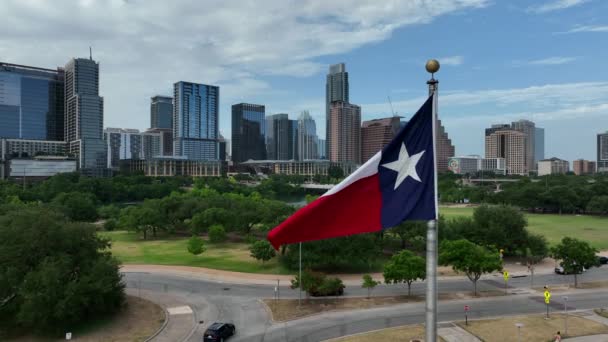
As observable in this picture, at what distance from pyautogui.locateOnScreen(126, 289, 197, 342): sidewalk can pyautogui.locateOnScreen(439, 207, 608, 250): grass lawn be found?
5447 centimetres

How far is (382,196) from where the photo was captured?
36.1 feet

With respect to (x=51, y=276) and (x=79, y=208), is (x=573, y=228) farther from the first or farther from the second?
(x=79, y=208)

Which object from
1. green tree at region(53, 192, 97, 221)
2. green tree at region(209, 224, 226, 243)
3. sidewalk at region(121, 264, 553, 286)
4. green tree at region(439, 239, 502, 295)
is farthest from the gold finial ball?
green tree at region(53, 192, 97, 221)

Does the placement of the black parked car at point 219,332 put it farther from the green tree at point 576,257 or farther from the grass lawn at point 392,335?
the green tree at point 576,257

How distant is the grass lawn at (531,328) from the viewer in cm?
2643

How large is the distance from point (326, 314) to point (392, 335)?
5.98 meters

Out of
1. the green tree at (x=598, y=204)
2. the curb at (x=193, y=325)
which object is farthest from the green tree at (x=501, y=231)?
the green tree at (x=598, y=204)

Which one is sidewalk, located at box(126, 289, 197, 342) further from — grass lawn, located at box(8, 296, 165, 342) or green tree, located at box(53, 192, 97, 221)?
green tree, located at box(53, 192, 97, 221)

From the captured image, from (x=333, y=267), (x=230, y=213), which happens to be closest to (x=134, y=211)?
(x=230, y=213)

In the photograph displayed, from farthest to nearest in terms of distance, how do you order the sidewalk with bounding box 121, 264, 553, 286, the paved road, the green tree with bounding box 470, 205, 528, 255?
the green tree with bounding box 470, 205, 528, 255
the sidewalk with bounding box 121, 264, 553, 286
the paved road

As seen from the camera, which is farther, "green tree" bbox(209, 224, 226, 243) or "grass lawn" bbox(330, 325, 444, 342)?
"green tree" bbox(209, 224, 226, 243)

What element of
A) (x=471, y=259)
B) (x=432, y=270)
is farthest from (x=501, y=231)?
(x=432, y=270)

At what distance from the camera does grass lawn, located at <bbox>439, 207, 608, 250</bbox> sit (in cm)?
6731

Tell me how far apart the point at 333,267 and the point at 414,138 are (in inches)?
1541
